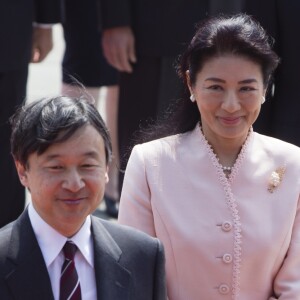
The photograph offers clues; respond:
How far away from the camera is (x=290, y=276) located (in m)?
3.53

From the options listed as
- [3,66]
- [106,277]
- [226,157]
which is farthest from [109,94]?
[106,277]

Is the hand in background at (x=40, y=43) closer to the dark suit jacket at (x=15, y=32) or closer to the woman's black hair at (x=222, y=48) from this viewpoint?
the dark suit jacket at (x=15, y=32)

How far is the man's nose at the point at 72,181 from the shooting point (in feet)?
9.27

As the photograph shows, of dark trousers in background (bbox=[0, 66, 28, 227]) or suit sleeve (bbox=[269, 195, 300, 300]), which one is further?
→ dark trousers in background (bbox=[0, 66, 28, 227])

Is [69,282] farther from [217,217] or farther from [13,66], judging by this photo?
[13,66]

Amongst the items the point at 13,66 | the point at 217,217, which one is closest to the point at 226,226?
the point at 217,217

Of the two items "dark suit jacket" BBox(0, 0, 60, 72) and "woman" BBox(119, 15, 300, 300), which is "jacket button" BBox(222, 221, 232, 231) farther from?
"dark suit jacket" BBox(0, 0, 60, 72)

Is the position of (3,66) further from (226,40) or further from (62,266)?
(62,266)

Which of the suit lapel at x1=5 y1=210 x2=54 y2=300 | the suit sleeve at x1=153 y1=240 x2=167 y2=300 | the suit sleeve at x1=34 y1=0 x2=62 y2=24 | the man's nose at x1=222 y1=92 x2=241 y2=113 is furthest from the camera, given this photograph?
the suit sleeve at x1=34 y1=0 x2=62 y2=24

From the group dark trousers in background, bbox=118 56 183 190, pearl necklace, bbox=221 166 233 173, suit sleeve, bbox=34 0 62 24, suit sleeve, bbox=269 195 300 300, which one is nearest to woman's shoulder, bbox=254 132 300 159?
pearl necklace, bbox=221 166 233 173

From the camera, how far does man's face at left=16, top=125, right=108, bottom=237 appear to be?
2828 mm

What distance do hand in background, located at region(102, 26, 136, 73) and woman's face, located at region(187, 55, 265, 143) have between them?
1918 mm

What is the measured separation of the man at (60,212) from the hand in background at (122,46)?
249 centimetres

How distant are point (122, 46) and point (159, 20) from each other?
0.25 metres
